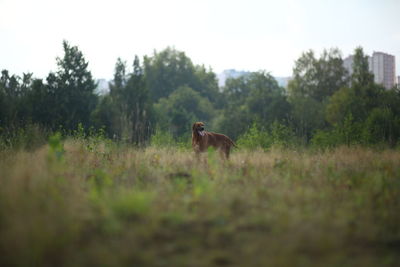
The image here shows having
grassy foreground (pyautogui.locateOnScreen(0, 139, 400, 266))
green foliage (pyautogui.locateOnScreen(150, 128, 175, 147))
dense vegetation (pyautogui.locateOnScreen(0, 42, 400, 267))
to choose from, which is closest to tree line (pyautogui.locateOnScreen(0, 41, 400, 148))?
green foliage (pyautogui.locateOnScreen(150, 128, 175, 147))

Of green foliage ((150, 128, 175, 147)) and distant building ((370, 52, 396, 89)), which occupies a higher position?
distant building ((370, 52, 396, 89))

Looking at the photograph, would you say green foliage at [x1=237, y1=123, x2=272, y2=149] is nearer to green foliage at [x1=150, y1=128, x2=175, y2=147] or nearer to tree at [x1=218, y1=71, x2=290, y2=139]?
green foliage at [x1=150, y1=128, x2=175, y2=147]

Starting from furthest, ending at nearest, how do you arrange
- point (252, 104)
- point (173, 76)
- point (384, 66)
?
point (173, 76), point (384, 66), point (252, 104)

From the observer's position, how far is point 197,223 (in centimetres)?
423

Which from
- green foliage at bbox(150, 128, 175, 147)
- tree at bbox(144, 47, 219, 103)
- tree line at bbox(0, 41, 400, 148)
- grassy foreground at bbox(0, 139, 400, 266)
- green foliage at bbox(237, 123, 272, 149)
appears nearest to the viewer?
grassy foreground at bbox(0, 139, 400, 266)

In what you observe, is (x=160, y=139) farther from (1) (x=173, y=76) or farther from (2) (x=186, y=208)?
(1) (x=173, y=76)

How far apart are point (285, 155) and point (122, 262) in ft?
26.0

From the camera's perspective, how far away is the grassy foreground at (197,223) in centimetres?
346

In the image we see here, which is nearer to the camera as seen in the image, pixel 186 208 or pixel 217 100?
pixel 186 208

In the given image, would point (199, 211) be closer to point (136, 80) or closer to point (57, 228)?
point (57, 228)

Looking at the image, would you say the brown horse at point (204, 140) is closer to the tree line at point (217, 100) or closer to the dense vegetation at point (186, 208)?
the dense vegetation at point (186, 208)

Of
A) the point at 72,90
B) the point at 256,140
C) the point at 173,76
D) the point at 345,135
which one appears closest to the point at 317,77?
the point at 173,76

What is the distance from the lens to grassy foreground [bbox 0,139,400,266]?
3.46 meters

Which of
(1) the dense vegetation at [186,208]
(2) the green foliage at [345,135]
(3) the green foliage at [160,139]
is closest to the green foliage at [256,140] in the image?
(2) the green foliage at [345,135]
